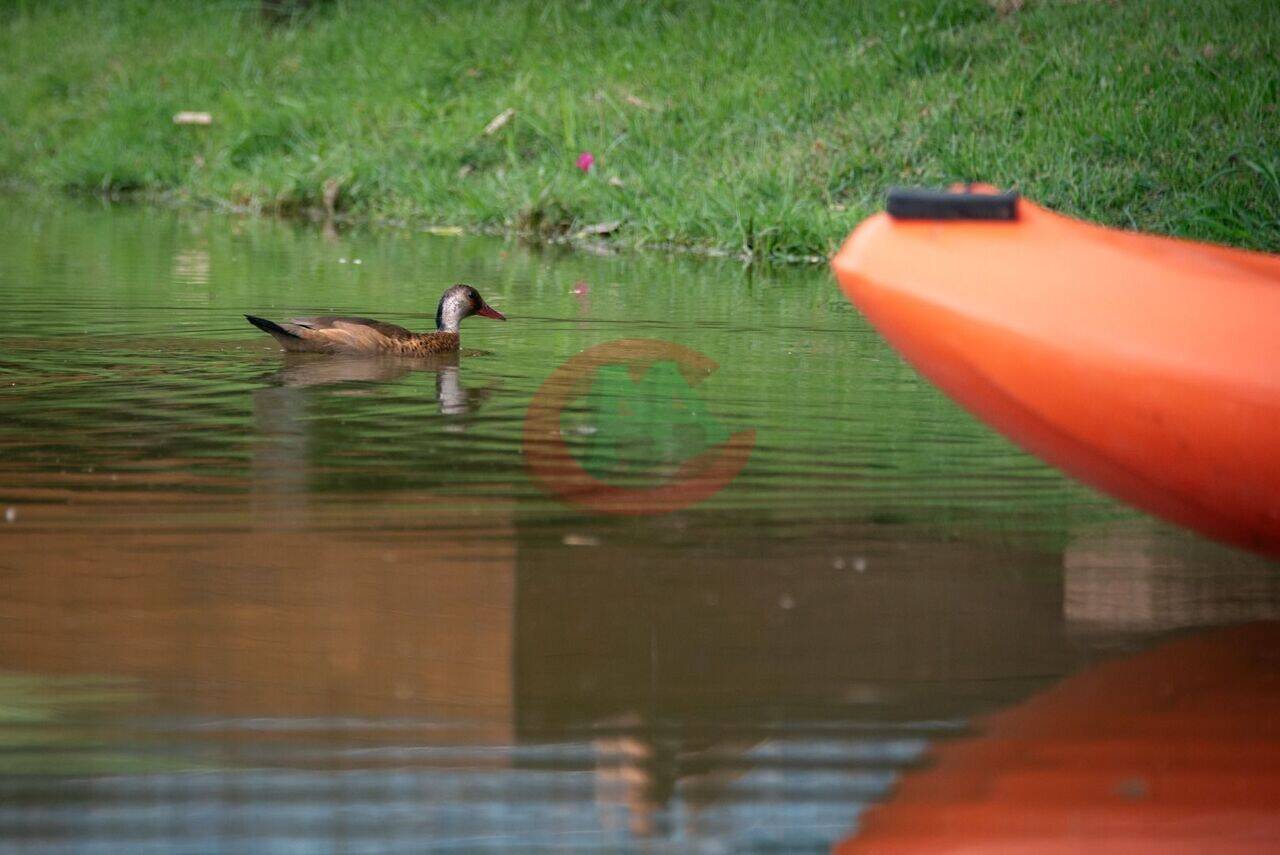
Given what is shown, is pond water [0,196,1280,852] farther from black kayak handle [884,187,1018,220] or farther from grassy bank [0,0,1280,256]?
grassy bank [0,0,1280,256]

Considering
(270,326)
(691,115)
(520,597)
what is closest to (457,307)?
(270,326)

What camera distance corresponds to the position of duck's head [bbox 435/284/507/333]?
25.2 ft

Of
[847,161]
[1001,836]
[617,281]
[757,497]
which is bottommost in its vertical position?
[1001,836]

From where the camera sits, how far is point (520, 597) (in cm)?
385

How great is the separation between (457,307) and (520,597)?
400cm

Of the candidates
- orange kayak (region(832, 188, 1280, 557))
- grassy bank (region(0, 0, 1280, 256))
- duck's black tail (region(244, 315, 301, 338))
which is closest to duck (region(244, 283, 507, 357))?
duck's black tail (region(244, 315, 301, 338))

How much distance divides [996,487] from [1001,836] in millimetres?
2262

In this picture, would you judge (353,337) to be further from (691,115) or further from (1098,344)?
(691,115)

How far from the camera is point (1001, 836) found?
9.21 feet

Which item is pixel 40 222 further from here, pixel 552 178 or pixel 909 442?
pixel 909 442

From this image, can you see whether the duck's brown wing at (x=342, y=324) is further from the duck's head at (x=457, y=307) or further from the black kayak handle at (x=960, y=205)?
the black kayak handle at (x=960, y=205)

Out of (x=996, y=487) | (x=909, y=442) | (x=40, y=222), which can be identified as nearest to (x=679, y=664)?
(x=996, y=487)

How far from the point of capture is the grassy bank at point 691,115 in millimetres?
11008

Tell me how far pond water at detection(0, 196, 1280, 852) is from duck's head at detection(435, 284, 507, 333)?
62 cm
